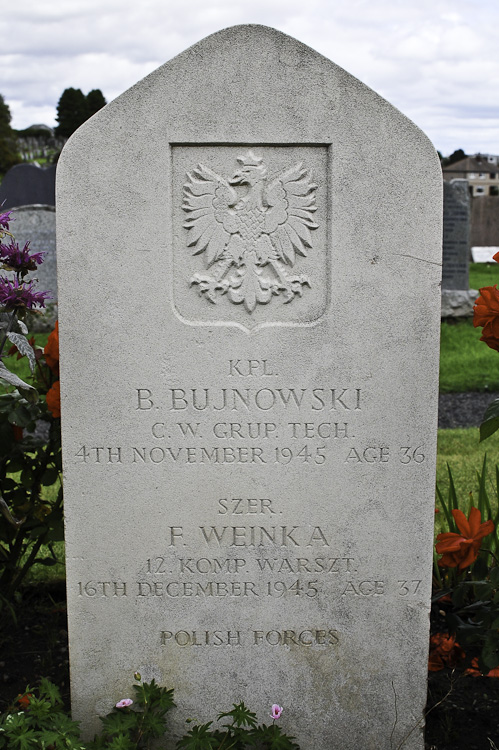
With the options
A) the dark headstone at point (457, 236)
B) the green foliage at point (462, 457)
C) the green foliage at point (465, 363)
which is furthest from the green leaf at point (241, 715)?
the dark headstone at point (457, 236)

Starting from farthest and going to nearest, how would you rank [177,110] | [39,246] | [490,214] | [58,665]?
[490,214], [39,246], [58,665], [177,110]

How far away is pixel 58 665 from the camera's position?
3.20 meters

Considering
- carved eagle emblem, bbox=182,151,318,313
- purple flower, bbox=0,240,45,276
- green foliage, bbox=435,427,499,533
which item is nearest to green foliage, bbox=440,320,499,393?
green foliage, bbox=435,427,499,533

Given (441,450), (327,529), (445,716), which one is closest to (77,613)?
(327,529)

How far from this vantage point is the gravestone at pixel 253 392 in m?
2.43

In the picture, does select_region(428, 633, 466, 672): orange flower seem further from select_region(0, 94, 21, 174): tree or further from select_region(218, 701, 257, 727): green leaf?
select_region(0, 94, 21, 174): tree

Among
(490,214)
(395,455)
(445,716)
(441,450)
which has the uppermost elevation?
(490,214)

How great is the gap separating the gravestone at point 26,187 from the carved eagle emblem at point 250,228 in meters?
10.8

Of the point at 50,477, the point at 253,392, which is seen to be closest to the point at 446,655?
the point at 253,392

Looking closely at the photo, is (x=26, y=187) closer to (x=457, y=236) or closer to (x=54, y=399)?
(x=457, y=236)

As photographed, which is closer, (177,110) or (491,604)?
A: (177,110)

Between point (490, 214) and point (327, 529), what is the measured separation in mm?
19819

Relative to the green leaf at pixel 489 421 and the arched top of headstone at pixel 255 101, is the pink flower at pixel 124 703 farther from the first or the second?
the arched top of headstone at pixel 255 101

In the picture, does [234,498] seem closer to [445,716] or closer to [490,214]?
[445,716]
